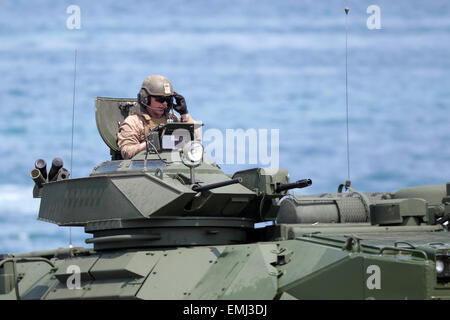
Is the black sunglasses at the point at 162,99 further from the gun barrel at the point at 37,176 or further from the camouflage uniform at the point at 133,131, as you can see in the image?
the gun barrel at the point at 37,176

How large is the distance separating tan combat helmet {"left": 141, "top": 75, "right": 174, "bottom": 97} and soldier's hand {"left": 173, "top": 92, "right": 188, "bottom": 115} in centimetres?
40

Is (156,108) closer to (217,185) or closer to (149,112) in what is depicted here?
(149,112)

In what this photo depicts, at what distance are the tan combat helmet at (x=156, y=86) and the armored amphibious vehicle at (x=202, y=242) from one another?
1.30 m

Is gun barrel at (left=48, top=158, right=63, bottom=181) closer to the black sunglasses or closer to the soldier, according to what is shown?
the soldier

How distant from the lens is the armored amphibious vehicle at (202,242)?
40.7 feet

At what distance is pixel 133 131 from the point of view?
17422 millimetres

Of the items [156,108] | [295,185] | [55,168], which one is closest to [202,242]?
[295,185]

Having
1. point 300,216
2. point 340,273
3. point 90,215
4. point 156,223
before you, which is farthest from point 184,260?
point 300,216

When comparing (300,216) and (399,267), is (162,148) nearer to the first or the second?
(300,216)

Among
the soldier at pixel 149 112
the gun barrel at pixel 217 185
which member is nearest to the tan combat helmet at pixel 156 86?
the soldier at pixel 149 112

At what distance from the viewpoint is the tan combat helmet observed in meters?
17.8

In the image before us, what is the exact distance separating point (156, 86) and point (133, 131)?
3.66 feet

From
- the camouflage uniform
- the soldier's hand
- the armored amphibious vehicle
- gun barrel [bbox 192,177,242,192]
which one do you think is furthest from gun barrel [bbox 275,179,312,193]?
the soldier's hand

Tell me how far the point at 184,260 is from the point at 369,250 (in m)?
3.49
